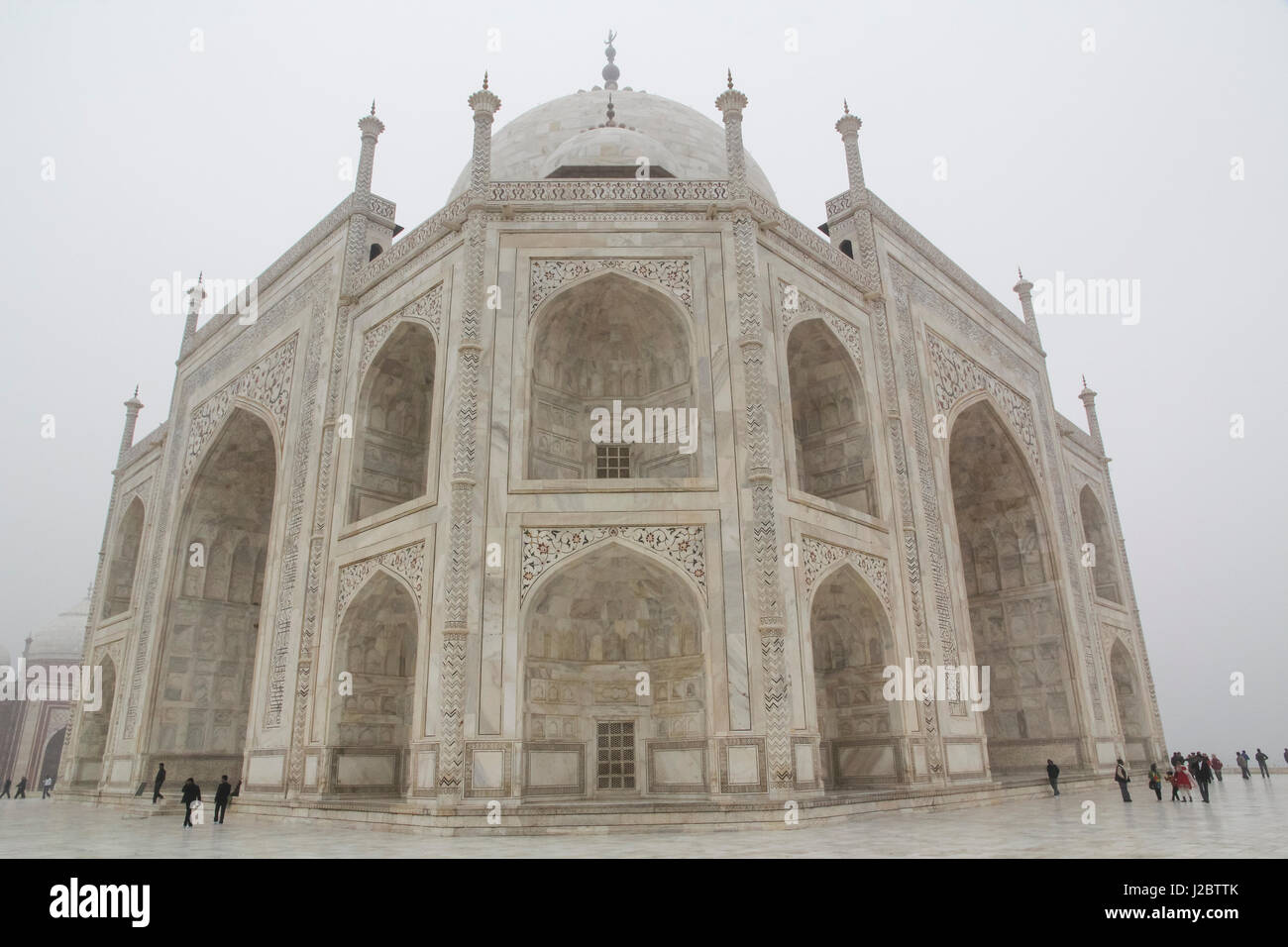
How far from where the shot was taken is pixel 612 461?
49.0 ft

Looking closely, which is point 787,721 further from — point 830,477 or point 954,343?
point 954,343

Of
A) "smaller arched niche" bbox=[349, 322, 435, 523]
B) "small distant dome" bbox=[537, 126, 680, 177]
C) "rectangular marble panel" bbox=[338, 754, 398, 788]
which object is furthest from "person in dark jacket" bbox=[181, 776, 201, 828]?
"small distant dome" bbox=[537, 126, 680, 177]

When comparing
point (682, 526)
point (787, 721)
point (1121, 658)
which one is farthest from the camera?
point (1121, 658)

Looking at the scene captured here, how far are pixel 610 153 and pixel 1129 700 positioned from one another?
2049cm

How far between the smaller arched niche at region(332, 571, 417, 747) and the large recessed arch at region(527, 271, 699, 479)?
342cm

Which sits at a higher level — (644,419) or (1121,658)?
(644,419)

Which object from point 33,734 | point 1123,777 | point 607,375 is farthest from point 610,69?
point 33,734

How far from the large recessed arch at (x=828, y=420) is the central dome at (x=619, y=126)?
6.09 metres

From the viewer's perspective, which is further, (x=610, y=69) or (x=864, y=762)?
(x=610, y=69)

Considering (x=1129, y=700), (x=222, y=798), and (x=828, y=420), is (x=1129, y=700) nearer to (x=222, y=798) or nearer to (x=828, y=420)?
(x=828, y=420)

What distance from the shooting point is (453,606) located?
11.6 metres

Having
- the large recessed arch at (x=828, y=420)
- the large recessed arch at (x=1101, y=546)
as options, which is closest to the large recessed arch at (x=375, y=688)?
the large recessed arch at (x=828, y=420)
